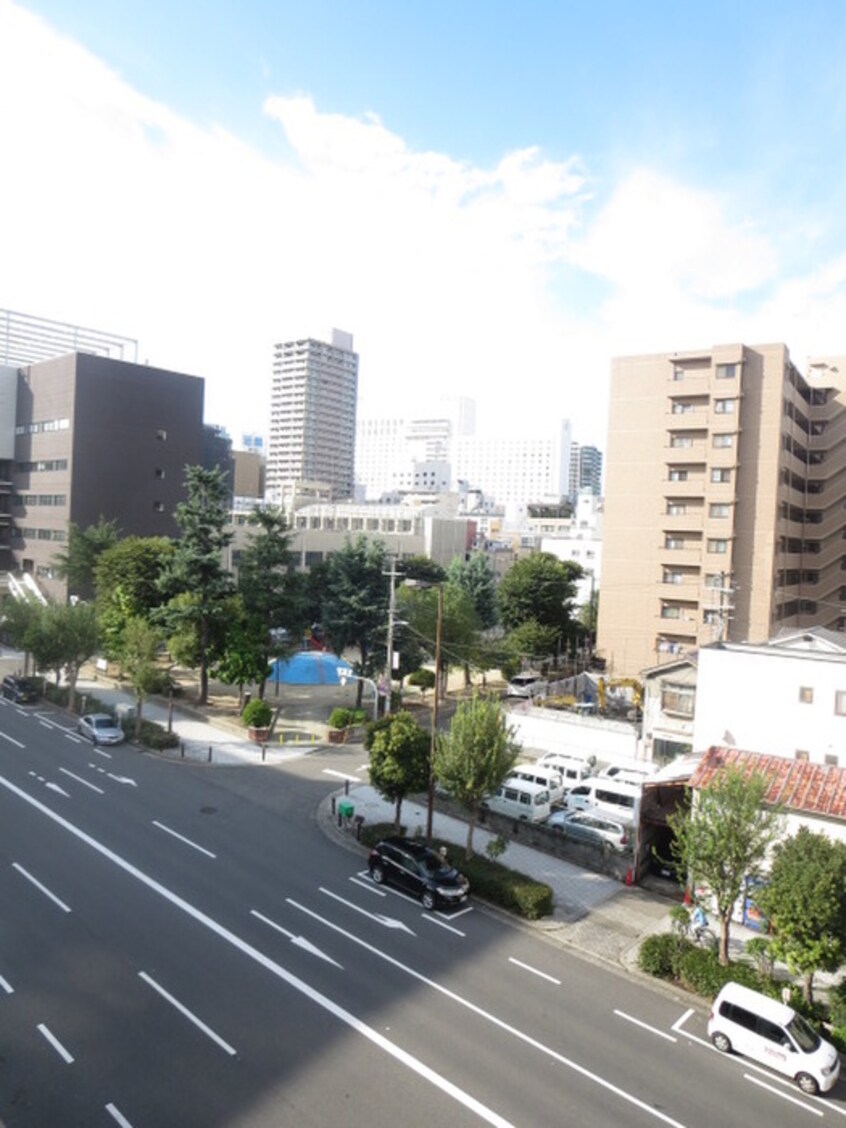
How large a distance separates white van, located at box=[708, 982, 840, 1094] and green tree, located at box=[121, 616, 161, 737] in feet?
102

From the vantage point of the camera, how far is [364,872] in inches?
998

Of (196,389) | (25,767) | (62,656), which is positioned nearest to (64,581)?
(196,389)

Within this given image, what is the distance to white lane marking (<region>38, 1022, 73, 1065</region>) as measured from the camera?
1473 centimetres

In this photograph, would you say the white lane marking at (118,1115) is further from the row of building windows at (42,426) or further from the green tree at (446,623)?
the row of building windows at (42,426)

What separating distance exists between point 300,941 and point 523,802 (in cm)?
1357

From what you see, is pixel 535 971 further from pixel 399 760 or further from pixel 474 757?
pixel 399 760

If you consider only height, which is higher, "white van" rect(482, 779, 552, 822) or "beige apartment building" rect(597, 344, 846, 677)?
"beige apartment building" rect(597, 344, 846, 677)

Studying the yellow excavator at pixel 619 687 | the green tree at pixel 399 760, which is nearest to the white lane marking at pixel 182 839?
the green tree at pixel 399 760

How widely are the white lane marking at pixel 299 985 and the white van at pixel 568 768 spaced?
18393 millimetres

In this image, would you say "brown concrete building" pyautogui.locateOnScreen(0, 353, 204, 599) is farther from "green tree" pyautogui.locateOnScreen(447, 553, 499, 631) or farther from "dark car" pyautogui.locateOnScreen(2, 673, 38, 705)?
"green tree" pyautogui.locateOnScreen(447, 553, 499, 631)

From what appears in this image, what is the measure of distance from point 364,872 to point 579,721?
18.6 meters

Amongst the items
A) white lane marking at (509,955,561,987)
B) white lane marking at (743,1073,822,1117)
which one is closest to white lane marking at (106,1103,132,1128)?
white lane marking at (509,955,561,987)

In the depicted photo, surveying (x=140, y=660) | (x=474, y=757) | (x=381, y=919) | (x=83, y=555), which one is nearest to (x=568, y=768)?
(x=474, y=757)

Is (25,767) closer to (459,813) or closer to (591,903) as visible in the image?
(459,813)
